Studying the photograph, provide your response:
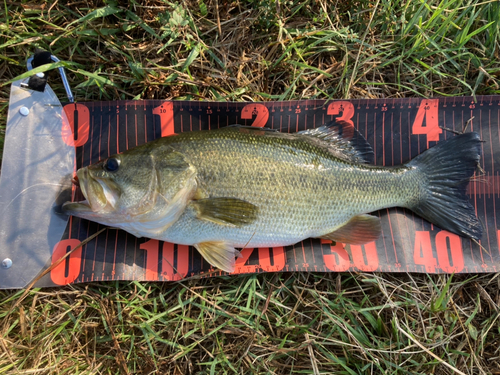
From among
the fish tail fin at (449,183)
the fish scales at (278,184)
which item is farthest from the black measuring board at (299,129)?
the fish scales at (278,184)

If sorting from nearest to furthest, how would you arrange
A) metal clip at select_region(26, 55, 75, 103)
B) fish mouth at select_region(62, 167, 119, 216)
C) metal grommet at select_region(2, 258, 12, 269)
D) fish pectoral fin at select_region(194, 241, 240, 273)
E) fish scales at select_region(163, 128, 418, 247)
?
fish mouth at select_region(62, 167, 119, 216), fish scales at select_region(163, 128, 418, 247), fish pectoral fin at select_region(194, 241, 240, 273), metal grommet at select_region(2, 258, 12, 269), metal clip at select_region(26, 55, 75, 103)

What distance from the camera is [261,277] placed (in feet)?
8.11

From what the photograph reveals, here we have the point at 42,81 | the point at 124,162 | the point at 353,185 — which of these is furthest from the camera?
the point at 42,81

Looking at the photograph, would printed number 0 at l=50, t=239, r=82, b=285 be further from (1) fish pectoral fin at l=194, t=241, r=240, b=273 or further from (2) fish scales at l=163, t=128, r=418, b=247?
(1) fish pectoral fin at l=194, t=241, r=240, b=273

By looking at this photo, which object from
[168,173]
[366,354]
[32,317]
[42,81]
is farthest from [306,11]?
[32,317]

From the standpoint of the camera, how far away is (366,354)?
7.66 feet

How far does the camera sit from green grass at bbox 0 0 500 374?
7.66ft

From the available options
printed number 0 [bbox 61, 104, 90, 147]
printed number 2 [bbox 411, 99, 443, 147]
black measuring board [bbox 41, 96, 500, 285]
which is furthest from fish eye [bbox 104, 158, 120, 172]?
printed number 2 [bbox 411, 99, 443, 147]

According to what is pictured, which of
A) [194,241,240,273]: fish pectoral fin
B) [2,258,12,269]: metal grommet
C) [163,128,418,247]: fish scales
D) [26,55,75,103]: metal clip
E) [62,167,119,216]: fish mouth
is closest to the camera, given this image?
[62,167,119,216]: fish mouth

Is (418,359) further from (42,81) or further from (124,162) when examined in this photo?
(42,81)

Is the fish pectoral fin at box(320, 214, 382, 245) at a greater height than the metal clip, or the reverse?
the metal clip

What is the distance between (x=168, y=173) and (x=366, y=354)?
2.11m

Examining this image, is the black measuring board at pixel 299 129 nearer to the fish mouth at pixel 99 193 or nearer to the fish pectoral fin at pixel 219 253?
the fish pectoral fin at pixel 219 253

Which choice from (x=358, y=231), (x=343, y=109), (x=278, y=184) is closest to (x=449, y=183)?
(x=358, y=231)
